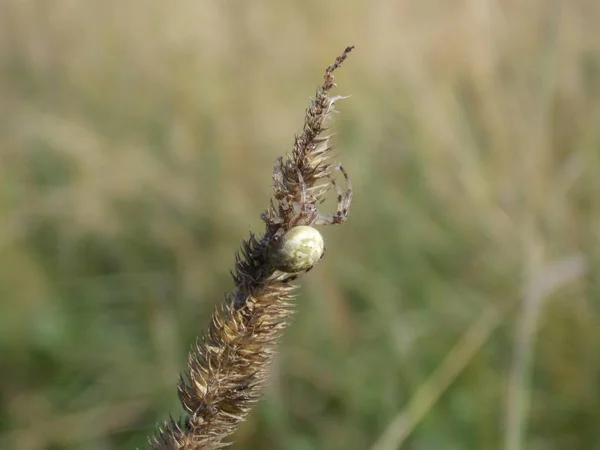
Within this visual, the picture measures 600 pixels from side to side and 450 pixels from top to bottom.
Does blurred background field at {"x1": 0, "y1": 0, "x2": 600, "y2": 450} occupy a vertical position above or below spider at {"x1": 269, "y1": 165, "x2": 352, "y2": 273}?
above

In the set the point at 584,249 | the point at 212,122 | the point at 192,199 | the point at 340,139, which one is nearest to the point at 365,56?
the point at 340,139

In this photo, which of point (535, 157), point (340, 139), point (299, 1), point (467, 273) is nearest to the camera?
point (535, 157)

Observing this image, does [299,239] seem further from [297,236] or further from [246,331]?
[246,331]

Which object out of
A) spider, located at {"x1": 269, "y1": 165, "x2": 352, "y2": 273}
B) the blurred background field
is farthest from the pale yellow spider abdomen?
the blurred background field

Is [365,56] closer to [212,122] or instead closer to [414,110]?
[414,110]

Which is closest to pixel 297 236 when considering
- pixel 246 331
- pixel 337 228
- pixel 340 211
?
pixel 246 331

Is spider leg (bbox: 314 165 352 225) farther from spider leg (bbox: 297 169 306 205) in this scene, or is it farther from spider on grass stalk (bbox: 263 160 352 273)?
spider leg (bbox: 297 169 306 205)
